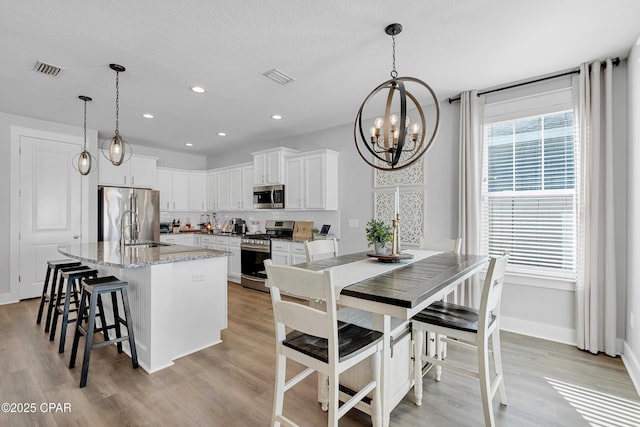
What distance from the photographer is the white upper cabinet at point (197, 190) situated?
6.78 meters

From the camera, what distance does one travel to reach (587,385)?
2.28m

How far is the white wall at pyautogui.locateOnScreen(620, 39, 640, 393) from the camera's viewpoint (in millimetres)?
2367

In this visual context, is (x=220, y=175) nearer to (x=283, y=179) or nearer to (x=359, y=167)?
(x=283, y=179)

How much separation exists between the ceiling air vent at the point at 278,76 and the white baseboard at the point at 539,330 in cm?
353

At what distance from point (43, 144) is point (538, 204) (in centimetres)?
674

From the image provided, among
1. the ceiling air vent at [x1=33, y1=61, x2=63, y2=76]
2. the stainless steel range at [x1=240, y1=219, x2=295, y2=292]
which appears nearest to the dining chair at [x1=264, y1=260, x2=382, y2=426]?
the ceiling air vent at [x1=33, y1=61, x2=63, y2=76]

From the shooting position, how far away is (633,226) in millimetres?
2521

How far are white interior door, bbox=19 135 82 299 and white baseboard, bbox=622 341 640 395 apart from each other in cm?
687

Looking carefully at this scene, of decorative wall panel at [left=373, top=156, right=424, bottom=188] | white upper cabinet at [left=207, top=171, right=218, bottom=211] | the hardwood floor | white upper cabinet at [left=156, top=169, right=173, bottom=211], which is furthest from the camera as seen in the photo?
white upper cabinet at [left=207, top=171, right=218, bottom=211]

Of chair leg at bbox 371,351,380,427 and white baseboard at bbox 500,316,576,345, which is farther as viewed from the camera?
white baseboard at bbox 500,316,576,345

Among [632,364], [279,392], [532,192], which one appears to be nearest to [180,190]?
[279,392]

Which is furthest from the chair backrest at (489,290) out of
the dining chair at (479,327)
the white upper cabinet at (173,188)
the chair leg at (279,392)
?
the white upper cabinet at (173,188)

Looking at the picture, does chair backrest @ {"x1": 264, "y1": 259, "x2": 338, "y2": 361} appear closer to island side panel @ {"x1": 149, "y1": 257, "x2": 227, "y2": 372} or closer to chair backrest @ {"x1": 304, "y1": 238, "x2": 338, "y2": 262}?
chair backrest @ {"x1": 304, "y1": 238, "x2": 338, "y2": 262}

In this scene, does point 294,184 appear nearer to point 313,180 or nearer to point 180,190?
point 313,180
